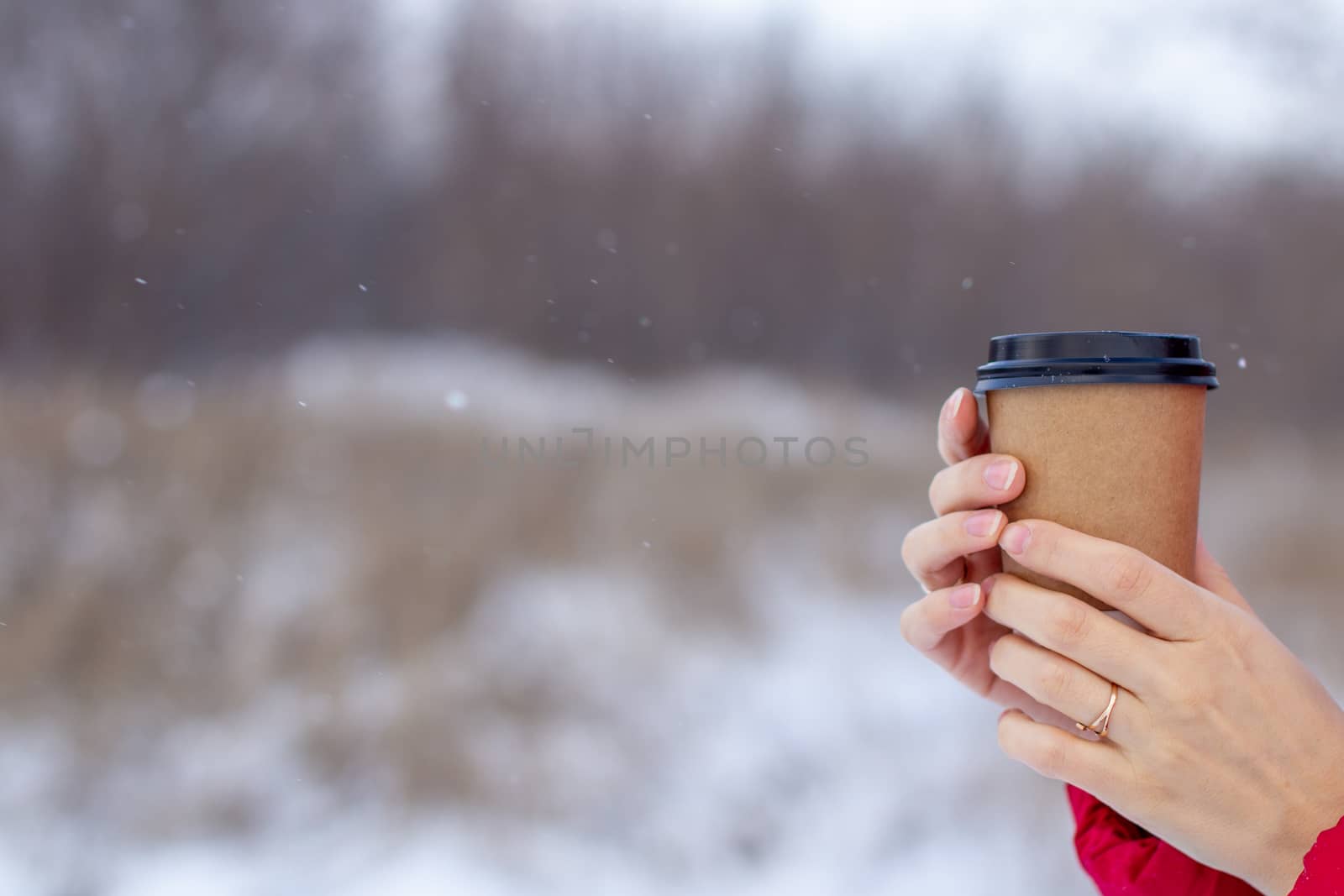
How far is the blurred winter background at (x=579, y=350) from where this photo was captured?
4.85ft

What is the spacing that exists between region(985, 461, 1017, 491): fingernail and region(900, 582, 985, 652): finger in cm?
6

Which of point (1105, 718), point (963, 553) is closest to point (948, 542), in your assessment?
point (963, 553)

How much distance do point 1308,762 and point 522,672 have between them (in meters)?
1.26

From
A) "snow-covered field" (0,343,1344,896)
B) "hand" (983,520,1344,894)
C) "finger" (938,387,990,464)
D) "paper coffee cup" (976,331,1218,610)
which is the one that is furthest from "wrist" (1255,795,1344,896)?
"snow-covered field" (0,343,1344,896)

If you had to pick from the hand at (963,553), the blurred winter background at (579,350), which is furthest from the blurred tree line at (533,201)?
the hand at (963,553)

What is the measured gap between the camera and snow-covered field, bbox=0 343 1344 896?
1414 millimetres

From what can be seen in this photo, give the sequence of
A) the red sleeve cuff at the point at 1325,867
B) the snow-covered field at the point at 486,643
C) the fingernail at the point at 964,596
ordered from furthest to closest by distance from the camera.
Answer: the snow-covered field at the point at 486,643 → the fingernail at the point at 964,596 → the red sleeve cuff at the point at 1325,867

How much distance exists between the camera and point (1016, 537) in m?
0.43

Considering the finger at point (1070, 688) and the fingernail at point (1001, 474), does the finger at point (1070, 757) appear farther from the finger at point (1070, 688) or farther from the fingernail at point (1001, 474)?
the fingernail at point (1001, 474)

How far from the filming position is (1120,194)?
1496mm

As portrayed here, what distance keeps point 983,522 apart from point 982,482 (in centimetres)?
2

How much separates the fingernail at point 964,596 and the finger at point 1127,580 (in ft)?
0.17

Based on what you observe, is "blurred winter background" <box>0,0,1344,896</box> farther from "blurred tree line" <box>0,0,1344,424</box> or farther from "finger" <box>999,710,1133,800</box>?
"finger" <box>999,710,1133,800</box>

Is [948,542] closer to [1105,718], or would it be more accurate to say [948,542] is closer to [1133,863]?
[1105,718]
